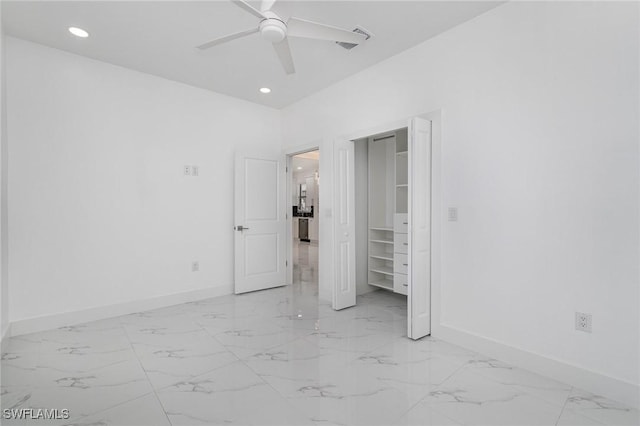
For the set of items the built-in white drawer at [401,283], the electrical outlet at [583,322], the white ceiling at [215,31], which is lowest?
the built-in white drawer at [401,283]

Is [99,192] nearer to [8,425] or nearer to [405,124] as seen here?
[8,425]

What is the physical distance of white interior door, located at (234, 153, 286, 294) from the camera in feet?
14.6

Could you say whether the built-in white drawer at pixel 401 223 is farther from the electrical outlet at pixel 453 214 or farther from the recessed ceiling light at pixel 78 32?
the recessed ceiling light at pixel 78 32

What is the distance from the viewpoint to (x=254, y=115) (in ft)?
15.6

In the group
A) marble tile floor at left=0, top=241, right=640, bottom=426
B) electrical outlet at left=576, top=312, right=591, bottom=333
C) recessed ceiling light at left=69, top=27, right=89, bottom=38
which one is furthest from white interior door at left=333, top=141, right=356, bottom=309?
recessed ceiling light at left=69, top=27, right=89, bottom=38

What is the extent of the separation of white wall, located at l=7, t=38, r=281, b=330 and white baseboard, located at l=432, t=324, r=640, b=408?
10.3ft

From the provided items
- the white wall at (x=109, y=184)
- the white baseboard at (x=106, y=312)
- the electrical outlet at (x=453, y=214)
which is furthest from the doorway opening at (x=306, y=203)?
the electrical outlet at (x=453, y=214)

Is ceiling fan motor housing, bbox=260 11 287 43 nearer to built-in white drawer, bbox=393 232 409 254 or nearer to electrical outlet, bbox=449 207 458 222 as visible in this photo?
electrical outlet, bbox=449 207 458 222

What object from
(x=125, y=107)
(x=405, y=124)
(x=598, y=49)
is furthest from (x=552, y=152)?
(x=125, y=107)

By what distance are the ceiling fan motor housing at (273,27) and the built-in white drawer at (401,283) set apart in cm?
297

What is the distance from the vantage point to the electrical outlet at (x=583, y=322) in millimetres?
2064

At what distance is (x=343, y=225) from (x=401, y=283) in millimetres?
1050

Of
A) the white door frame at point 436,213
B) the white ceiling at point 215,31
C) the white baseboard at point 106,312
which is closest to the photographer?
the white ceiling at point 215,31

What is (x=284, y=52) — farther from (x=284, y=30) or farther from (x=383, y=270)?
(x=383, y=270)
